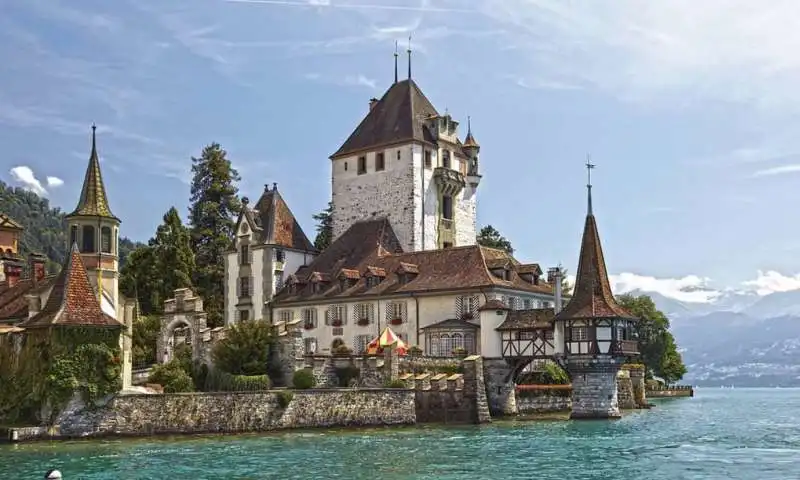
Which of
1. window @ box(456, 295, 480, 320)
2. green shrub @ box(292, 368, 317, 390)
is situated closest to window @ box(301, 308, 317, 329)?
window @ box(456, 295, 480, 320)

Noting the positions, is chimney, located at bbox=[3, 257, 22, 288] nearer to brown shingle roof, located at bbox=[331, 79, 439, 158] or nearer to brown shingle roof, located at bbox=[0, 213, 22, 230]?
brown shingle roof, located at bbox=[0, 213, 22, 230]

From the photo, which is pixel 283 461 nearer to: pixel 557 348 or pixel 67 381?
pixel 67 381

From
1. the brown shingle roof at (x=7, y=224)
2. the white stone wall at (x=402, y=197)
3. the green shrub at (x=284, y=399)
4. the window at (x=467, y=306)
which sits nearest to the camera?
the green shrub at (x=284, y=399)

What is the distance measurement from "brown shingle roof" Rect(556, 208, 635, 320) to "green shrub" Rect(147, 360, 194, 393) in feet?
60.9

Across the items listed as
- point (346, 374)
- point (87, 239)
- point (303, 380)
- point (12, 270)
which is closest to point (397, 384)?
point (346, 374)

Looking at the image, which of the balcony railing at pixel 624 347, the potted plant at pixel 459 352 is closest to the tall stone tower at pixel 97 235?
the potted plant at pixel 459 352

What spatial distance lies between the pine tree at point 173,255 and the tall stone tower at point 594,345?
3325cm

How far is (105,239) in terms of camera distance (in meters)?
48.7

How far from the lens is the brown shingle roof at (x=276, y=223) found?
239 feet

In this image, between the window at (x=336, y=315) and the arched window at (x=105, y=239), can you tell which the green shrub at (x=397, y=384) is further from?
the window at (x=336, y=315)

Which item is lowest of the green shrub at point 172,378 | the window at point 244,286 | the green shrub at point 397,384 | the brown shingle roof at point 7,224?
the green shrub at point 397,384

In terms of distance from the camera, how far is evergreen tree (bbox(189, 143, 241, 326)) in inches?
3430

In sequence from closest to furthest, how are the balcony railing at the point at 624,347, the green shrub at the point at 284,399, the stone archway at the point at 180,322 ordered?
the green shrub at the point at 284,399, the balcony railing at the point at 624,347, the stone archway at the point at 180,322

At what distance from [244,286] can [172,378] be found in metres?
21.0
